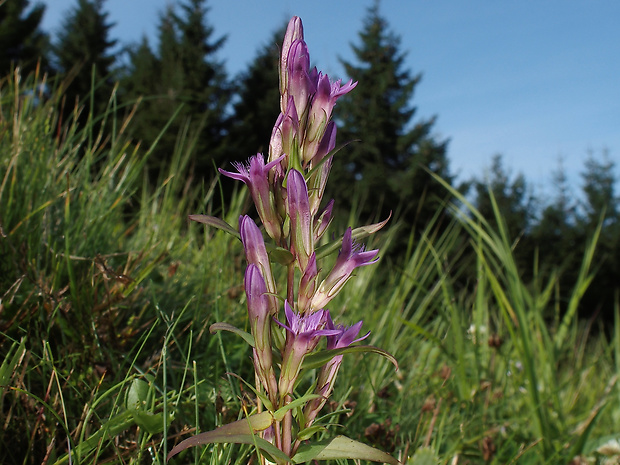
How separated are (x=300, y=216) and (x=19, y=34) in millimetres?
34347

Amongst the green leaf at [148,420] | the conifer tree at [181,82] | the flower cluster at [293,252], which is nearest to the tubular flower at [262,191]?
the flower cluster at [293,252]

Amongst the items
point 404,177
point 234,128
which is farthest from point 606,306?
point 234,128

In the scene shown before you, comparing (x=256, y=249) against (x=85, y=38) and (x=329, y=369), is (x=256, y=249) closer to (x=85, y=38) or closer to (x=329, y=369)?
(x=329, y=369)

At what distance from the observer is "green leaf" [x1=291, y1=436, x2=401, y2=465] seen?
747mm

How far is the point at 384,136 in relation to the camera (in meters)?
29.9

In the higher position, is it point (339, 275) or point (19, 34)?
point (19, 34)

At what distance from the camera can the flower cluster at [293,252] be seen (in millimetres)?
803

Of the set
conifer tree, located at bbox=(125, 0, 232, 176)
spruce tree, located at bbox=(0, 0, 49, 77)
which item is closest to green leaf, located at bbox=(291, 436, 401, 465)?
conifer tree, located at bbox=(125, 0, 232, 176)

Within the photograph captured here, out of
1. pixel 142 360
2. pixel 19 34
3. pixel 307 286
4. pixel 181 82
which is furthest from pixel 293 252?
pixel 19 34

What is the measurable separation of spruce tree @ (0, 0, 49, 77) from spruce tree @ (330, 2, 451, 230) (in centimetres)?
1751

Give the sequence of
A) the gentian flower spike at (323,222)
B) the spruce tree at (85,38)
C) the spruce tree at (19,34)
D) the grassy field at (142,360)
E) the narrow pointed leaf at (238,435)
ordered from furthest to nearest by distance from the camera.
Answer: the spruce tree at (85,38) < the spruce tree at (19,34) < the grassy field at (142,360) < the gentian flower spike at (323,222) < the narrow pointed leaf at (238,435)

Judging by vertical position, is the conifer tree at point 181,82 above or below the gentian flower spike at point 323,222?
above

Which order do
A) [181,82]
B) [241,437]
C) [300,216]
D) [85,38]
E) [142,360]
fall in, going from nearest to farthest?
1. [241,437]
2. [300,216]
3. [142,360]
4. [181,82]
5. [85,38]

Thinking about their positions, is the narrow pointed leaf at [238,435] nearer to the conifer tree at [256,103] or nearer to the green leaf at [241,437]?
the green leaf at [241,437]
